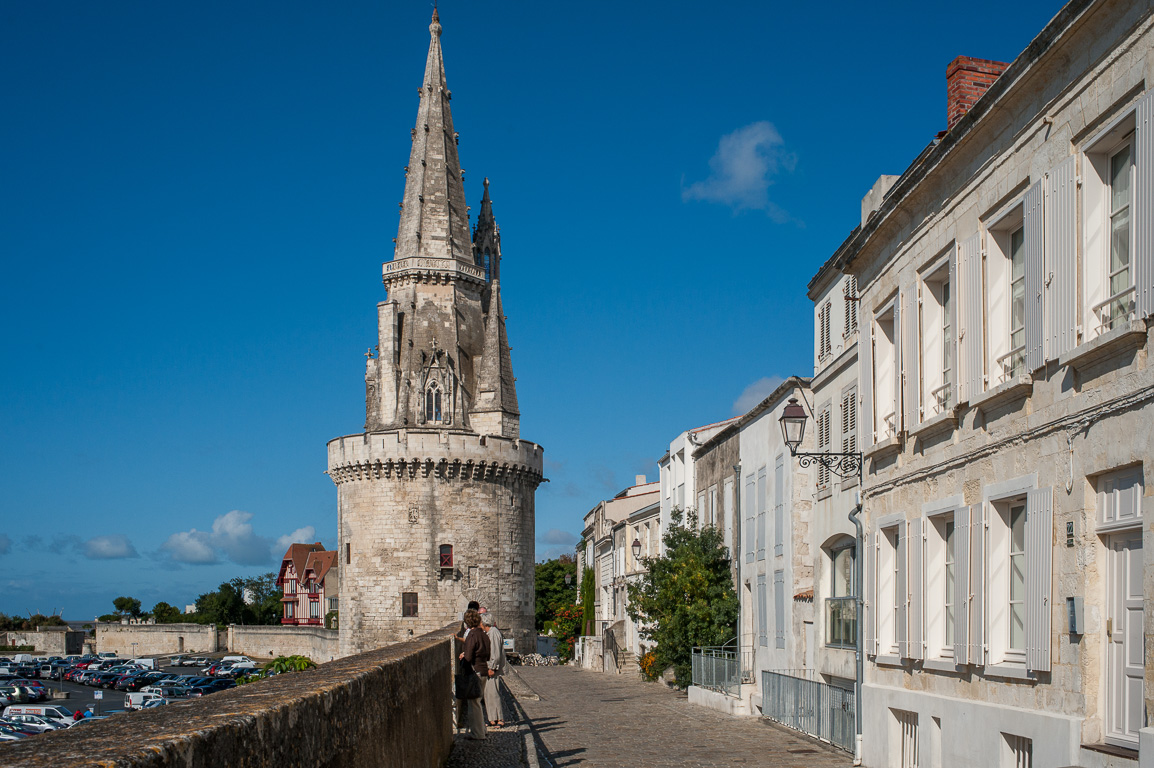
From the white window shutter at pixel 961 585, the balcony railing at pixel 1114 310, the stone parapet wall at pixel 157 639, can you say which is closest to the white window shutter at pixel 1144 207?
the balcony railing at pixel 1114 310

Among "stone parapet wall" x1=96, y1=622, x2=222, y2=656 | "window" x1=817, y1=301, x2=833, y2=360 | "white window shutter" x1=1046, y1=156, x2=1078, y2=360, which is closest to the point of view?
"white window shutter" x1=1046, y1=156, x2=1078, y2=360

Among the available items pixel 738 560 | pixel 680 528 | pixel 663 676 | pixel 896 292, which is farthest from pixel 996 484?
pixel 663 676

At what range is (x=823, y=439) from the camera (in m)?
20.2

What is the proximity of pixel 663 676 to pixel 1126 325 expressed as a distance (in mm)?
26507

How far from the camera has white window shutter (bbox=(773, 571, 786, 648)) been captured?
2222 cm

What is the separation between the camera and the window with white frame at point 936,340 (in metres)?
11.5

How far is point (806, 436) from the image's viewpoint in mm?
21188

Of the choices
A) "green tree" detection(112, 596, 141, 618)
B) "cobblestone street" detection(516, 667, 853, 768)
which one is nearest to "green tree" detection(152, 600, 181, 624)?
"green tree" detection(112, 596, 141, 618)

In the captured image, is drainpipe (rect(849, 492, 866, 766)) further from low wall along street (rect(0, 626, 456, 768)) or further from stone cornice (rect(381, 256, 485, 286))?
stone cornice (rect(381, 256, 485, 286))

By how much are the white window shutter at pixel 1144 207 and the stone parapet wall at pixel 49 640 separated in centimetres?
11295

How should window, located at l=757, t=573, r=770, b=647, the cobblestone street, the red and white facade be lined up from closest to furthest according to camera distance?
the cobblestone street
window, located at l=757, t=573, r=770, b=647
the red and white facade

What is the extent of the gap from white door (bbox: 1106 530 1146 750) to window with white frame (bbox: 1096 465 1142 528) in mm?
119

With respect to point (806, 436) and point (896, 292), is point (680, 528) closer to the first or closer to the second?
point (806, 436)

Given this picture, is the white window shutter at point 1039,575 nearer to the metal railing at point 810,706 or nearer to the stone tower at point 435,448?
the metal railing at point 810,706
